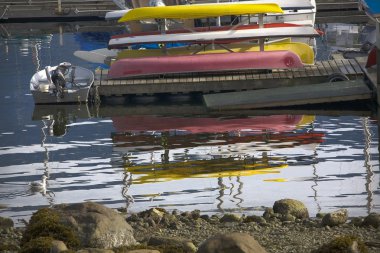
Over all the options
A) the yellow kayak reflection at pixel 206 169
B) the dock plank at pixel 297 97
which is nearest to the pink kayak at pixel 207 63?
the dock plank at pixel 297 97

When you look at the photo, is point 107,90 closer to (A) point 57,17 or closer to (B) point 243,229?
(B) point 243,229

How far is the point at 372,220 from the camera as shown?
14617 millimetres

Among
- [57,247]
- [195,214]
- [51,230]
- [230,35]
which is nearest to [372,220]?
[195,214]

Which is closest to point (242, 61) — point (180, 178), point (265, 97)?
point (265, 97)

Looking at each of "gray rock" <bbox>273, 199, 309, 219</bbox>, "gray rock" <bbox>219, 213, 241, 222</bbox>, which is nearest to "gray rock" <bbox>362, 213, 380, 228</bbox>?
"gray rock" <bbox>273, 199, 309, 219</bbox>

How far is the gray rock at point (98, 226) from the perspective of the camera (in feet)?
43.7

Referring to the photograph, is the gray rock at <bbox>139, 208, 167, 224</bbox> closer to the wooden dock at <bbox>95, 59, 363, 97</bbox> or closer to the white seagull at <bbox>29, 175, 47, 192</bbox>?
the white seagull at <bbox>29, 175, 47, 192</bbox>

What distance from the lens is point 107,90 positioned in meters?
28.3

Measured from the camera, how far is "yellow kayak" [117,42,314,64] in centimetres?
2995

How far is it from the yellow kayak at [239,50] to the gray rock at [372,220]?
15.3 metres

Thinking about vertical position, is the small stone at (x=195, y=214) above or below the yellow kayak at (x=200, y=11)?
below

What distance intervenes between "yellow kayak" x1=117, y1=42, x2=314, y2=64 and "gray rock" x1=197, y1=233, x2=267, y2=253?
18140 mm

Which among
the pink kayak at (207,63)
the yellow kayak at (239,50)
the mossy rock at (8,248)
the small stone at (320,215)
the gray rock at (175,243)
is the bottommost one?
the small stone at (320,215)

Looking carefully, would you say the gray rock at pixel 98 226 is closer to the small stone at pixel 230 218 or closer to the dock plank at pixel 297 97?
the small stone at pixel 230 218
